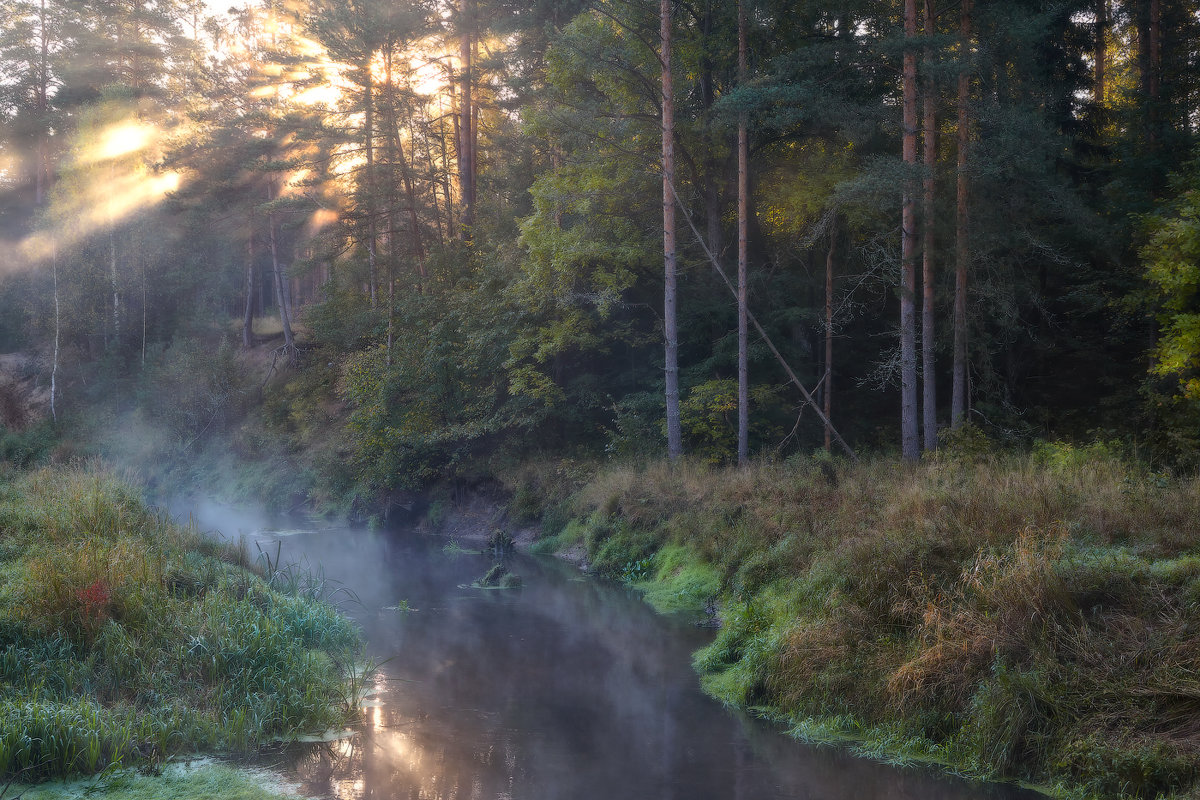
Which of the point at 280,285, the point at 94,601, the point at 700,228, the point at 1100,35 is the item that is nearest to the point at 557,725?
the point at 94,601

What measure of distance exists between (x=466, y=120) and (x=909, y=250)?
1782 centimetres

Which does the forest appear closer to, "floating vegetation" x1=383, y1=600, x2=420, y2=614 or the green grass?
the green grass

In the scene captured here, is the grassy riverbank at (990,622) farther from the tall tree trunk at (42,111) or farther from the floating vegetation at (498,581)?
the tall tree trunk at (42,111)

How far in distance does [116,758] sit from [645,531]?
1222 cm

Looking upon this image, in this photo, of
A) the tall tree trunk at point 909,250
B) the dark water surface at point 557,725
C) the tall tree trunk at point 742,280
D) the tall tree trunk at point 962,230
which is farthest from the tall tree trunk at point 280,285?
the tall tree trunk at point 962,230

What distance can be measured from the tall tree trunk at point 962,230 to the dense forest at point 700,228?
0.08m

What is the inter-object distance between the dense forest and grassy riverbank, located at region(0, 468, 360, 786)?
1209cm

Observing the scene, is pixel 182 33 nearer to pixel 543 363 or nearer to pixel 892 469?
pixel 543 363

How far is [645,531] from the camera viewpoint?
1845 centimetres

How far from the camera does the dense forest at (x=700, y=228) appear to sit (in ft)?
60.8

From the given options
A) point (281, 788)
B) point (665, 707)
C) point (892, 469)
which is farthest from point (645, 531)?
point (281, 788)

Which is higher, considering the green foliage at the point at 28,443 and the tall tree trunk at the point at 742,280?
the tall tree trunk at the point at 742,280

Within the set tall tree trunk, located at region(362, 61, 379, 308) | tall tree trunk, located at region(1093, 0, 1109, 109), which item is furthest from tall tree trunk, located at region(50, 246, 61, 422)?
tall tree trunk, located at region(1093, 0, 1109, 109)

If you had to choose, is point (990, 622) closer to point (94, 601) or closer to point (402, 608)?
point (94, 601)
